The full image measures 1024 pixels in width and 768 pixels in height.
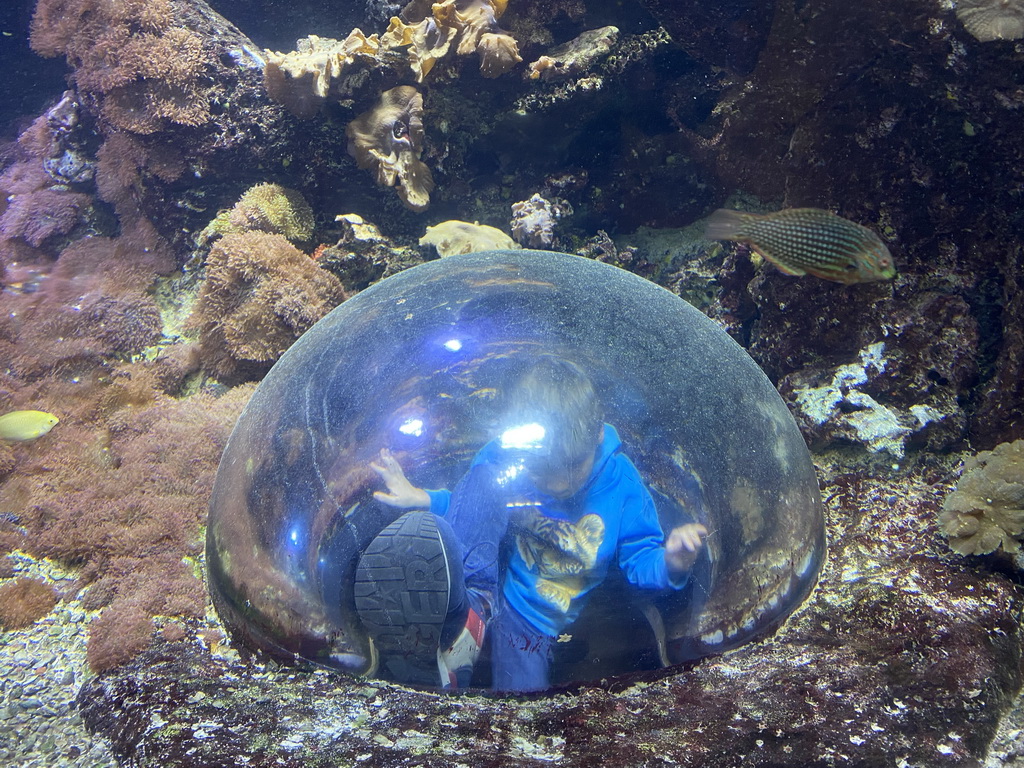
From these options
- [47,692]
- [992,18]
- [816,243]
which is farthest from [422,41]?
[47,692]

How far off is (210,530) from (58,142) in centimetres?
919

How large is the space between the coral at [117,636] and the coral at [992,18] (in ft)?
18.5

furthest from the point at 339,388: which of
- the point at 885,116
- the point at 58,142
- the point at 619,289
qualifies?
the point at 58,142

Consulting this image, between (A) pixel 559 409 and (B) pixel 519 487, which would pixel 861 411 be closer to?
(A) pixel 559 409

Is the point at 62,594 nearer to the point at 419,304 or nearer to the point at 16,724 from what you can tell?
the point at 16,724

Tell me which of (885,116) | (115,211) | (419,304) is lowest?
(115,211)

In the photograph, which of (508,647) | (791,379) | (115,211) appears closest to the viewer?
(508,647)

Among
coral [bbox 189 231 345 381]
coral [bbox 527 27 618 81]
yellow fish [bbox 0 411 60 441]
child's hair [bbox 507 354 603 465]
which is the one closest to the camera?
child's hair [bbox 507 354 603 465]

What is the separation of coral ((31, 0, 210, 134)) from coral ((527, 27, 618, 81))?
406 centimetres

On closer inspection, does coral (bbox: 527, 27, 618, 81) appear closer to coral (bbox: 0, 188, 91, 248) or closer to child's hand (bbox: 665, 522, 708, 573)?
child's hand (bbox: 665, 522, 708, 573)

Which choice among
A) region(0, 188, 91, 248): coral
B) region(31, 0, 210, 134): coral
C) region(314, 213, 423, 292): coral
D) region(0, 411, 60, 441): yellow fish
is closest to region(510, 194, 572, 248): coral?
region(314, 213, 423, 292): coral

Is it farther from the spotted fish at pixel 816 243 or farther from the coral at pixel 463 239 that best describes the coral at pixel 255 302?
the spotted fish at pixel 816 243

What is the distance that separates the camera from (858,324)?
12.9 ft

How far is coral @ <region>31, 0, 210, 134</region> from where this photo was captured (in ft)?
20.8
